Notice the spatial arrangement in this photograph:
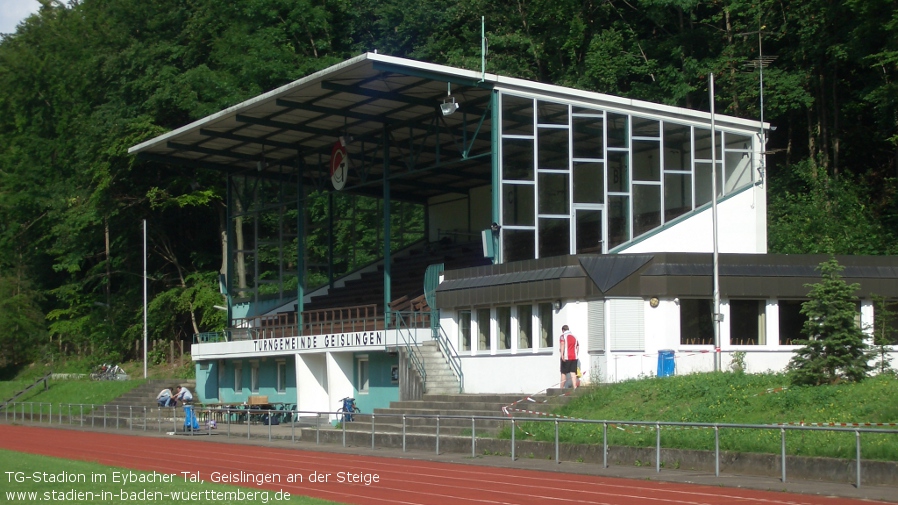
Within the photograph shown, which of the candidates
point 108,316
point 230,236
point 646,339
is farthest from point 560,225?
point 108,316

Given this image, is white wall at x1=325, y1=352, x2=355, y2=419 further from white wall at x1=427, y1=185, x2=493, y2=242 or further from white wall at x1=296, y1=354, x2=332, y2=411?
white wall at x1=427, y1=185, x2=493, y2=242

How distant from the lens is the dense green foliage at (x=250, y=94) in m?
39.4

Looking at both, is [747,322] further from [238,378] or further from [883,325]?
[238,378]

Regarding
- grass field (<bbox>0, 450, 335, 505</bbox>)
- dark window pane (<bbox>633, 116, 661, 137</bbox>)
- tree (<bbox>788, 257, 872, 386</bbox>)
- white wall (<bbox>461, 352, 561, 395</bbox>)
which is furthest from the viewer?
dark window pane (<bbox>633, 116, 661, 137</bbox>)

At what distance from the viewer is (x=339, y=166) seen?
41.0 meters

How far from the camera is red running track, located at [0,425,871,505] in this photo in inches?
601

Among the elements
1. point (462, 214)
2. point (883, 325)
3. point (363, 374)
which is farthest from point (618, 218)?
point (462, 214)

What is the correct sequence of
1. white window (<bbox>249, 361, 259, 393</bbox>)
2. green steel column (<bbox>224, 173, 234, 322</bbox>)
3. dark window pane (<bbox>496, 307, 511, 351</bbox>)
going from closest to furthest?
dark window pane (<bbox>496, 307, 511, 351</bbox>) → white window (<bbox>249, 361, 259, 393</bbox>) → green steel column (<bbox>224, 173, 234, 322</bbox>)

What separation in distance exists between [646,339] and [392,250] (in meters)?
23.0

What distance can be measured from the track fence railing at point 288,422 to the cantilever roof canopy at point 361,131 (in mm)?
8928

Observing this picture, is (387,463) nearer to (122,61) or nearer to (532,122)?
(532,122)

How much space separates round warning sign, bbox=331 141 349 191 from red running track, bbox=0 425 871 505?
14101mm

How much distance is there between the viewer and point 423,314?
33.3 meters

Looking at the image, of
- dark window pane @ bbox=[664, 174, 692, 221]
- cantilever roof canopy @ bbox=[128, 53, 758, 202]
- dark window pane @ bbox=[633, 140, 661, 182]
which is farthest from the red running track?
dark window pane @ bbox=[633, 140, 661, 182]
